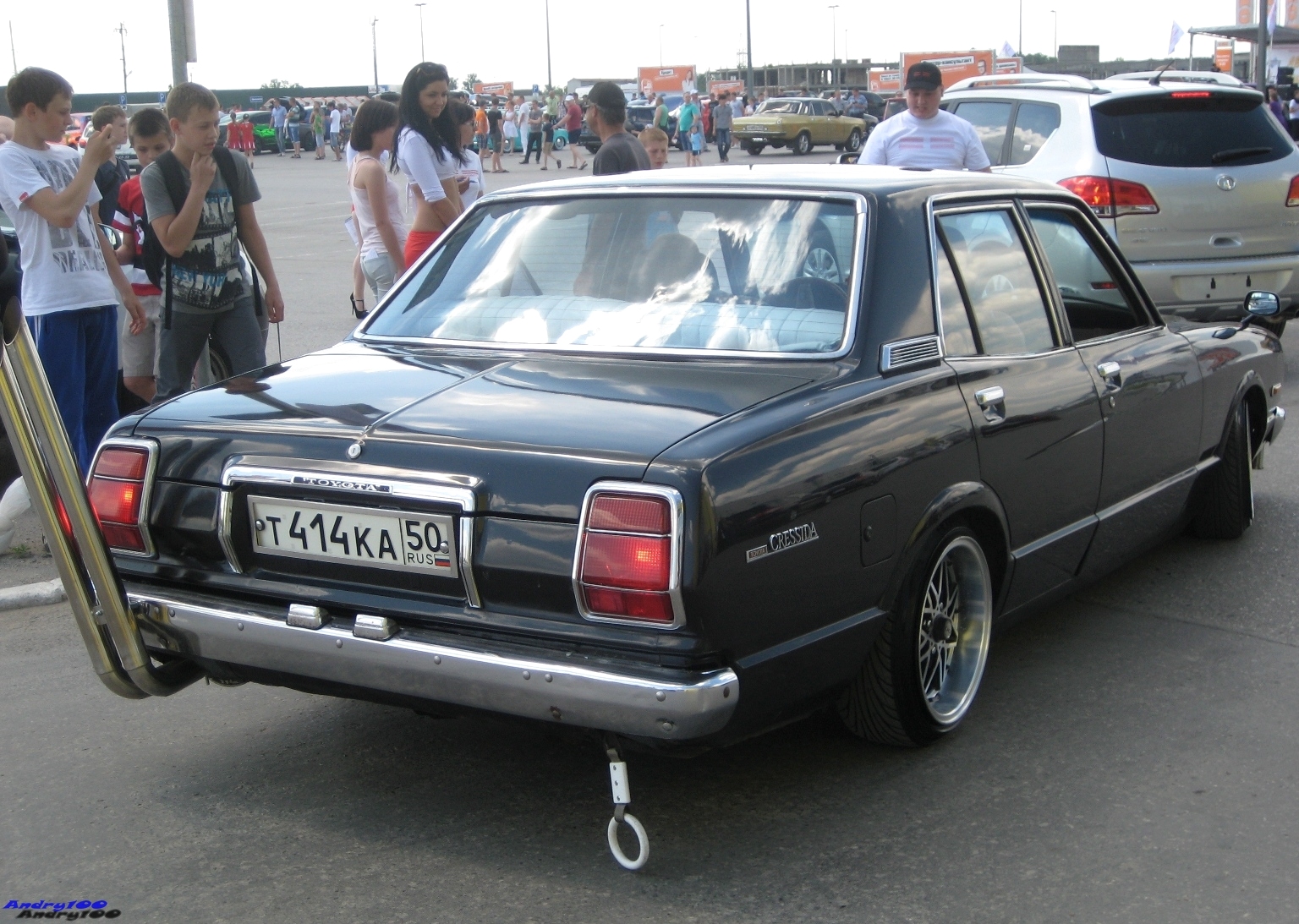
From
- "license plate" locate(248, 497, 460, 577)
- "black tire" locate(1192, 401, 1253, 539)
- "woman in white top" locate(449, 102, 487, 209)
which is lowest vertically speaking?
"black tire" locate(1192, 401, 1253, 539)

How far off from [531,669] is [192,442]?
106cm

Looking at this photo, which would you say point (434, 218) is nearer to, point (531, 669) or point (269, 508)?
point (269, 508)

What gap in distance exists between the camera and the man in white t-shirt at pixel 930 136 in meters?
8.59

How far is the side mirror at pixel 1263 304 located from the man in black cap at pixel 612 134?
11.4 ft

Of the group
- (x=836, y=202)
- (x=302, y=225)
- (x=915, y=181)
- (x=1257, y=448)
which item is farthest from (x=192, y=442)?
(x=302, y=225)

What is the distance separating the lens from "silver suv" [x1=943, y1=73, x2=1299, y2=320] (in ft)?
28.6

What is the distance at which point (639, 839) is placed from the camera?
3.09 metres

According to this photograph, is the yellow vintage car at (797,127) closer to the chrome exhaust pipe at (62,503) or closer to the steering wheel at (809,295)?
the steering wheel at (809,295)

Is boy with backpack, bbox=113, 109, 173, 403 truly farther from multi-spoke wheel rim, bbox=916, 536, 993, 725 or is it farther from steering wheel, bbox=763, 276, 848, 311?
multi-spoke wheel rim, bbox=916, 536, 993, 725

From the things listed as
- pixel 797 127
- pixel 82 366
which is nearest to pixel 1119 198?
pixel 82 366

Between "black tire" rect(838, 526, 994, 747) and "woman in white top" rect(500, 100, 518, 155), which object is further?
"woman in white top" rect(500, 100, 518, 155)

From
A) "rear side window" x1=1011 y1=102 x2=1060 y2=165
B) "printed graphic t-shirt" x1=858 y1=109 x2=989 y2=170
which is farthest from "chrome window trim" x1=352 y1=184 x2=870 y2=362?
"rear side window" x1=1011 y1=102 x2=1060 y2=165

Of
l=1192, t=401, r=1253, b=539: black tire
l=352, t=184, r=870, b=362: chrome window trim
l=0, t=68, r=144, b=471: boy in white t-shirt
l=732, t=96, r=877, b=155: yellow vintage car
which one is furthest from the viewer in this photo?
l=732, t=96, r=877, b=155: yellow vintage car

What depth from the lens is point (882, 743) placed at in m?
3.71
